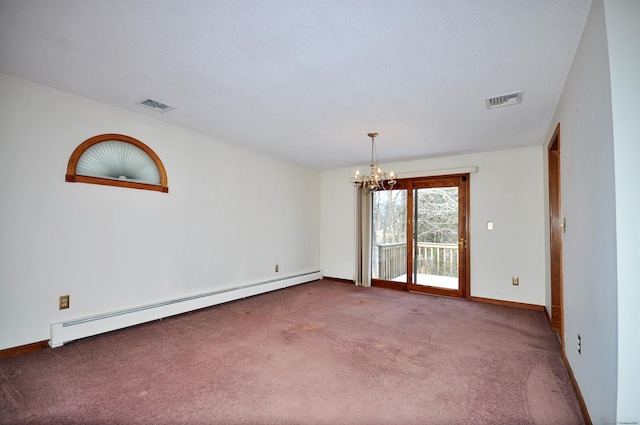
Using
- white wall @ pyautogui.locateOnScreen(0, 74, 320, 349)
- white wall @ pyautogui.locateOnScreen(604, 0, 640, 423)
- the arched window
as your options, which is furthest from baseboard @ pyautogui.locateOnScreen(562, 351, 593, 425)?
the arched window

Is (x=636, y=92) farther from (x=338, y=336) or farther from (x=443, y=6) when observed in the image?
(x=338, y=336)

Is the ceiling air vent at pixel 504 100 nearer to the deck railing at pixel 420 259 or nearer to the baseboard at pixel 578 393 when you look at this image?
the baseboard at pixel 578 393

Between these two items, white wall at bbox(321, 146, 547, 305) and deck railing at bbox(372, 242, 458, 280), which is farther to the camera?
deck railing at bbox(372, 242, 458, 280)

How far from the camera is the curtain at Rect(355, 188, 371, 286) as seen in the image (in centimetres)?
605

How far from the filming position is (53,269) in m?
2.92

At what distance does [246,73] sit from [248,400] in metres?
2.56

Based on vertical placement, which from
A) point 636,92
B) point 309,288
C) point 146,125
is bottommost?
point 309,288

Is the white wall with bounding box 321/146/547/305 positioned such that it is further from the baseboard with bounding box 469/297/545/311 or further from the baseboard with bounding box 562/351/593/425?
the baseboard with bounding box 562/351/593/425

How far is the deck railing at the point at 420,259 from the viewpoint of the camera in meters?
5.31

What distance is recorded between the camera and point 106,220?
330 centimetres

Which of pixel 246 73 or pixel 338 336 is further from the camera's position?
pixel 338 336

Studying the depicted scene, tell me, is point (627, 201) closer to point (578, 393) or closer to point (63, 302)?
point (578, 393)

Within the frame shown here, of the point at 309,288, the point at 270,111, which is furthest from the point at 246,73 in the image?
the point at 309,288

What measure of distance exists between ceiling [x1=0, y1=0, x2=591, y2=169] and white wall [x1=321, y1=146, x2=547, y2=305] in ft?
3.69
